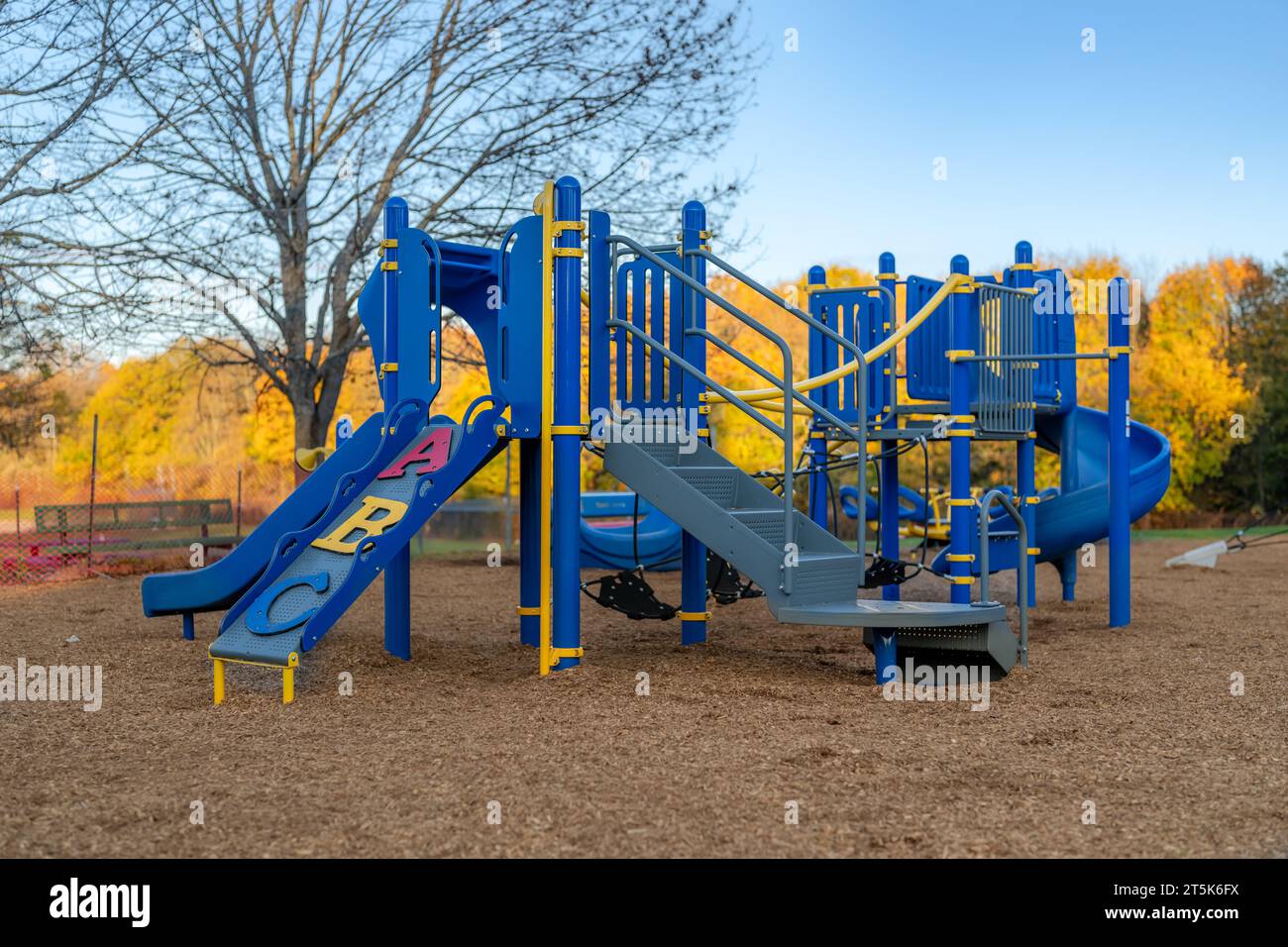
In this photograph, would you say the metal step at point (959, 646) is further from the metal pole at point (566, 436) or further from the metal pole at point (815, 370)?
the metal pole at point (815, 370)

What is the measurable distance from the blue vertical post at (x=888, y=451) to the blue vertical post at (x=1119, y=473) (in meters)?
1.67

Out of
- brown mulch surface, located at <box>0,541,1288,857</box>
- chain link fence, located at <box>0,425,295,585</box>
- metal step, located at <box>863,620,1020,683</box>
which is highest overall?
chain link fence, located at <box>0,425,295,585</box>

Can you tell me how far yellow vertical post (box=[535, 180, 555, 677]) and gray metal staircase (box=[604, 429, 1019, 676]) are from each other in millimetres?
417

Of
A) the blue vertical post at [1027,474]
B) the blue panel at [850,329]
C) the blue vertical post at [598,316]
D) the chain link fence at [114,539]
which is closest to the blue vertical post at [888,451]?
the blue panel at [850,329]

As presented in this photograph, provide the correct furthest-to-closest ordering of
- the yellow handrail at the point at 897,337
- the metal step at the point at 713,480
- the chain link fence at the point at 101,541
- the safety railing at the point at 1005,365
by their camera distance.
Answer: the chain link fence at the point at 101,541
the safety railing at the point at 1005,365
the yellow handrail at the point at 897,337
the metal step at the point at 713,480

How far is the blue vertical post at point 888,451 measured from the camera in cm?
1005

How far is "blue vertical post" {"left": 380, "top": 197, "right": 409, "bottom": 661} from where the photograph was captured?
26.6ft

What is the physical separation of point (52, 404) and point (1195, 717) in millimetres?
29116

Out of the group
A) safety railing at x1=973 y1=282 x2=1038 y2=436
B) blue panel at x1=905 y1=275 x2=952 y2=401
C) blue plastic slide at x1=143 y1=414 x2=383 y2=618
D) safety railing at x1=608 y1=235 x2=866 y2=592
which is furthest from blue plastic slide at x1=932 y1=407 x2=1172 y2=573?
blue plastic slide at x1=143 y1=414 x2=383 y2=618

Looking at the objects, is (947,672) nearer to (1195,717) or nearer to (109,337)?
(1195,717)

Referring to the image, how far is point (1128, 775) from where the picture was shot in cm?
520

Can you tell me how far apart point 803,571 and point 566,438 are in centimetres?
158

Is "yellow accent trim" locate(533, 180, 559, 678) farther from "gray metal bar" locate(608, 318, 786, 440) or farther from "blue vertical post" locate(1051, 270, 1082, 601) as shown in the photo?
"blue vertical post" locate(1051, 270, 1082, 601)
